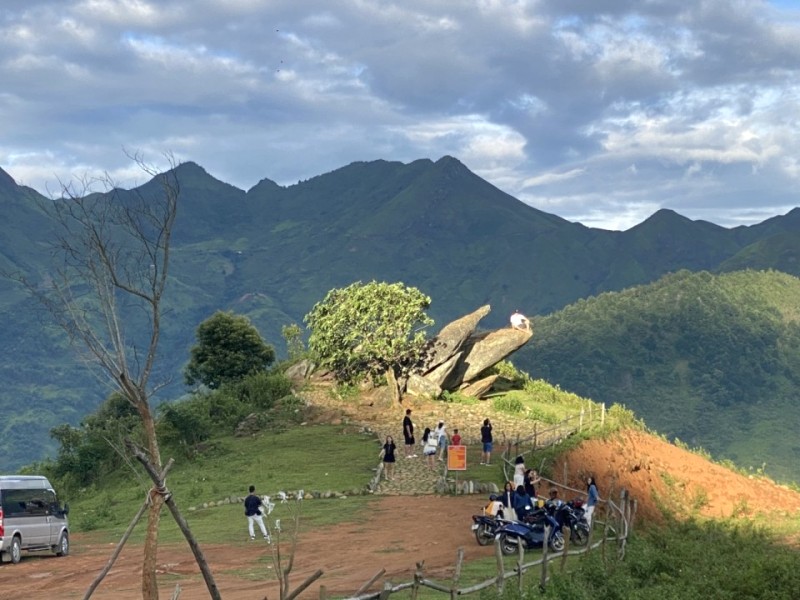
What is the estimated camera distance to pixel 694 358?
132750mm

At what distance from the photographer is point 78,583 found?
22094 millimetres

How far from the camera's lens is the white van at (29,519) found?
83.5 ft

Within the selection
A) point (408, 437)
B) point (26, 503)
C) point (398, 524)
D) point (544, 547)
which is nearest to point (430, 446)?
point (408, 437)

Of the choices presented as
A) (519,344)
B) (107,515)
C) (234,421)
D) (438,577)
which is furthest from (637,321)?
(438,577)

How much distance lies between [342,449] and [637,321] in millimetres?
100862

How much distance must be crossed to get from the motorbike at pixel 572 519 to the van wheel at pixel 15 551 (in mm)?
13566

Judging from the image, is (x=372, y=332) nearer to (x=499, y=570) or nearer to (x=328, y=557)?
(x=328, y=557)

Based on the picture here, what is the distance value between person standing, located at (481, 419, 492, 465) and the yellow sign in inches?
102

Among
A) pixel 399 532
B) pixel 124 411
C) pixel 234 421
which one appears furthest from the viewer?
pixel 124 411

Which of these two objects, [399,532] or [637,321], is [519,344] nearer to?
→ [399,532]

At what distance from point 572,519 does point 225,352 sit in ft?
136

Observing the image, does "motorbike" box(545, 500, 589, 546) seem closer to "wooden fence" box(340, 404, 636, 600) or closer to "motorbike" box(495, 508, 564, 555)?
"wooden fence" box(340, 404, 636, 600)

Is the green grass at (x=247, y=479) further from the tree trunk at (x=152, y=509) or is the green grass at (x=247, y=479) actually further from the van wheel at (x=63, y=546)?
the tree trunk at (x=152, y=509)

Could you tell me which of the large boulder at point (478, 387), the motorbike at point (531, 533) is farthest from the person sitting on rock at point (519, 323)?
the motorbike at point (531, 533)
